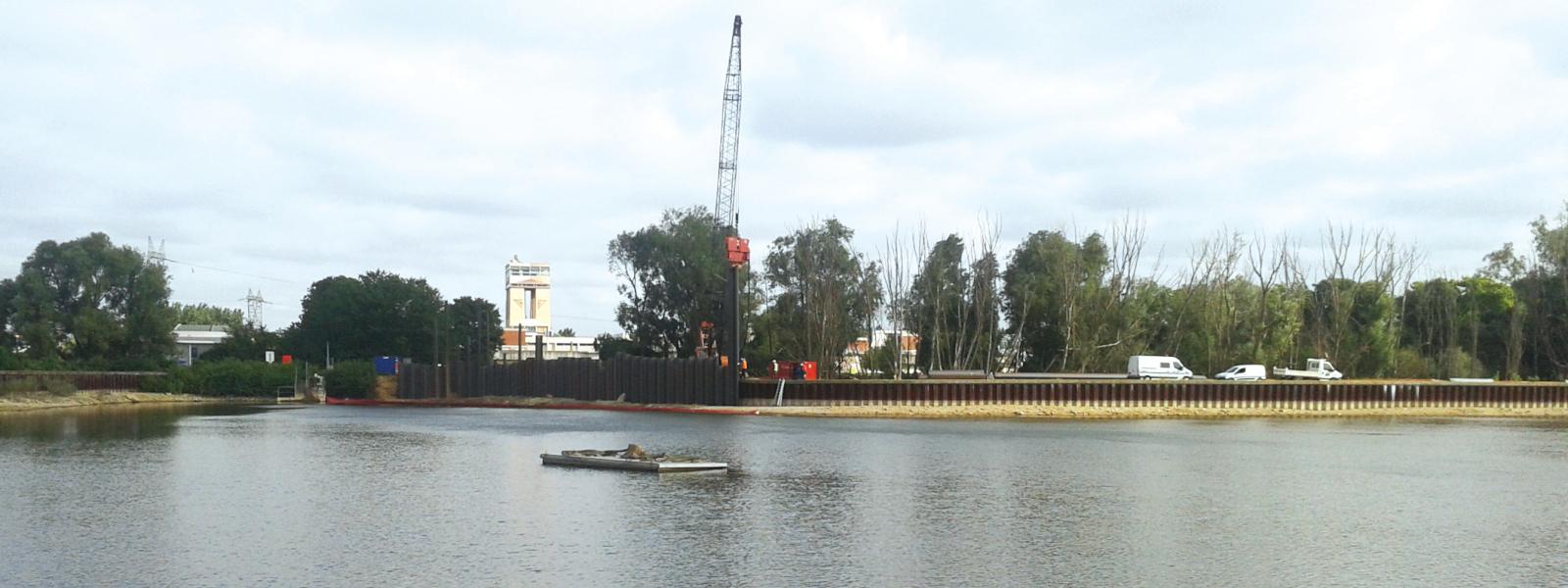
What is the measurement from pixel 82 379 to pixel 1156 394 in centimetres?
7071

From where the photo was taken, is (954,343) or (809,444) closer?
(809,444)

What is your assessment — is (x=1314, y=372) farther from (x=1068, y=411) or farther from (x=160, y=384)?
(x=160, y=384)

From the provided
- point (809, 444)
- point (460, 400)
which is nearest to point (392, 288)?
point (460, 400)

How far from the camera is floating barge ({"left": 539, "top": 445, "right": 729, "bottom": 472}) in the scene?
31.8m

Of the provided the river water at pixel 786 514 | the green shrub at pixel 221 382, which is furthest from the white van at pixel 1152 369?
the green shrub at pixel 221 382

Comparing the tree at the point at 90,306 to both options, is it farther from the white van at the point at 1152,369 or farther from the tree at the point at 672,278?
the white van at the point at 1152,369

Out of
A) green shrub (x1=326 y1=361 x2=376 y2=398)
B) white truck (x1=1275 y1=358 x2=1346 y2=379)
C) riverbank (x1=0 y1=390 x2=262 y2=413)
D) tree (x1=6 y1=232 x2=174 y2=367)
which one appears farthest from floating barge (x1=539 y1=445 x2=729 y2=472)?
tree (x1=6 y1=232 x2=174 y2=367)

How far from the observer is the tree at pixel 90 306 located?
108 meters

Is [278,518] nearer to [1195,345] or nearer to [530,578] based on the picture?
[530,578]

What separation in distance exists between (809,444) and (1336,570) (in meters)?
24.8

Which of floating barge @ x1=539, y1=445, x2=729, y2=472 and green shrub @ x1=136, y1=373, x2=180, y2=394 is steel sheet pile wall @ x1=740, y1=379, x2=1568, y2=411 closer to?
floating barge @ x1=539, y1=445, x2=729, y2=472

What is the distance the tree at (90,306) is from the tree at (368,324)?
19.6m

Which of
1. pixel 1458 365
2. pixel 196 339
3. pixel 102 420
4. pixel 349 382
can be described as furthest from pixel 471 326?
pixel 1458 365

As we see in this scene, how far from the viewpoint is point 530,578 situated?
17.8 m
